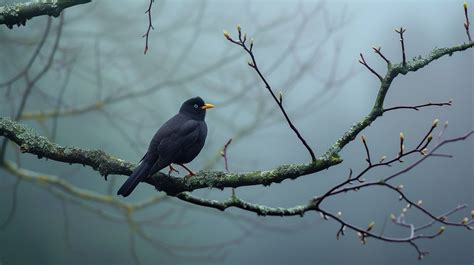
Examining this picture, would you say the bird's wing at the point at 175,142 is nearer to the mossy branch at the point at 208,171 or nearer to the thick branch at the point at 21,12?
the mossy branch at the point at 208,171

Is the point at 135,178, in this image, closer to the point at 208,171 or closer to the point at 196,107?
the point at 208,171

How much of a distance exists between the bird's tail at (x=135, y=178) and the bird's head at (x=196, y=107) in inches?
23.2

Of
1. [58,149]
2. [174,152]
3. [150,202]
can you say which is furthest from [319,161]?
[150,202]

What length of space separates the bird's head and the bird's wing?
0.12 metres

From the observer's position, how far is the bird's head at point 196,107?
275 cm

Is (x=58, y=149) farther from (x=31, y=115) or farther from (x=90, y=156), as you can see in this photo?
(x=31, y=115)

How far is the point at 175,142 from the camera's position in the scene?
8.05 ft

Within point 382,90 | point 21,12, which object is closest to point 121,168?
point 21,12

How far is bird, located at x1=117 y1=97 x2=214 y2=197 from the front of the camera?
7.22 ft

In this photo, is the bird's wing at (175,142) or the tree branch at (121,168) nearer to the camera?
the tree branch at (121,168)

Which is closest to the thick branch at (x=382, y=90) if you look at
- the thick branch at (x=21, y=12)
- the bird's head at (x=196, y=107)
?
the bird's head at (x=196, y=107)

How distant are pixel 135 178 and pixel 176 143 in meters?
0.38

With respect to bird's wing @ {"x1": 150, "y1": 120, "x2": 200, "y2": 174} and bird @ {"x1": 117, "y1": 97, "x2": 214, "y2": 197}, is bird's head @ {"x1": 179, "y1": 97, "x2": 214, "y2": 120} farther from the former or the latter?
bird's wing @ {"x1": 150, "y1": 120, "x2": 200, "y2": 174}

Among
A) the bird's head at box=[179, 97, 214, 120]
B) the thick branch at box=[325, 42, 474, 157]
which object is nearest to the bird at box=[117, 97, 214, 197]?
the bird's head at box=[179, 97, 214, 120]
